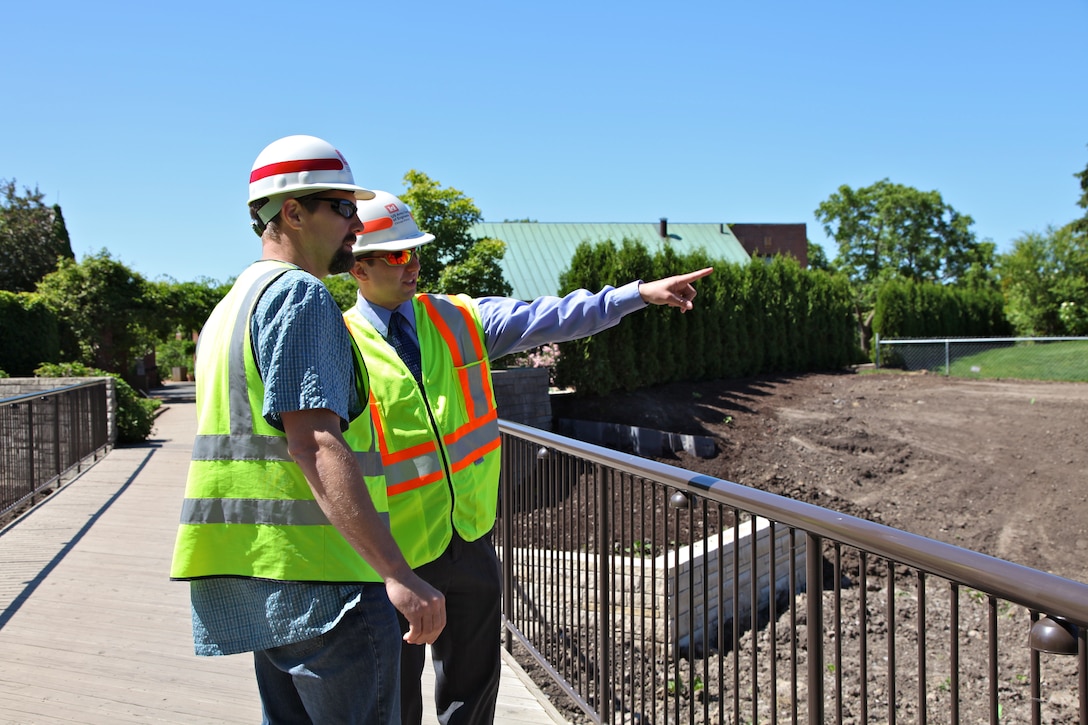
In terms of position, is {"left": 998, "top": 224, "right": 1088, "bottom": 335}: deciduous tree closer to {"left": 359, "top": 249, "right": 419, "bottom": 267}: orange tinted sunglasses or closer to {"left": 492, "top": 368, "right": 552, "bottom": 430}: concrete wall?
{"left": 492, "top": 368, "right": 552, "bottom": 430}: concrete wall

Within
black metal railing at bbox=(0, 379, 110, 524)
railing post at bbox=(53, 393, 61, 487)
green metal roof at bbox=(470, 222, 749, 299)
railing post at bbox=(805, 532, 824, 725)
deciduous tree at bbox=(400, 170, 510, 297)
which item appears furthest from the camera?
green metal roof at bbox=(470, 222, 749, 299)

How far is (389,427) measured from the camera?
2.55 meters

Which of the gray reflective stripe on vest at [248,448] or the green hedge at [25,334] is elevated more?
the green hedge at [25,334]

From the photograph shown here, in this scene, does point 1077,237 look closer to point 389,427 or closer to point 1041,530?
point 1041,530

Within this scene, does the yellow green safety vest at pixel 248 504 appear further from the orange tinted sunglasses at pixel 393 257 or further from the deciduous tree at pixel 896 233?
the deciduous tree at pixel 896 233

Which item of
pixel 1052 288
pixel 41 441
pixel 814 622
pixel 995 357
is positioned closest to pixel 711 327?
pixel 995 357

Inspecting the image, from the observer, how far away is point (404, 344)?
277 centimetres

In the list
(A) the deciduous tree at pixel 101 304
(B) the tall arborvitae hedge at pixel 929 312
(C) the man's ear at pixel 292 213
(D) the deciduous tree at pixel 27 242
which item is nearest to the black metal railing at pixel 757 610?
(C) the man's ear at pixel 292 213

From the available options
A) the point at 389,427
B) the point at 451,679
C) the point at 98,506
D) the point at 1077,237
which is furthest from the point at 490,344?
the point at 1077,237

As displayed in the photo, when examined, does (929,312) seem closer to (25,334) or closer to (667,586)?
(25,334)

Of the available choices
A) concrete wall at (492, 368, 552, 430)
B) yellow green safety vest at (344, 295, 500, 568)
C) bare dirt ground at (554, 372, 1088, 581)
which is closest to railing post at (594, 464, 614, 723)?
yellow green safety vest at (344, 295, 500, 568)

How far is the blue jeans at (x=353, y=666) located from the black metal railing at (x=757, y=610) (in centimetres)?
90

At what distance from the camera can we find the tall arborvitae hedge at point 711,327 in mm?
15586

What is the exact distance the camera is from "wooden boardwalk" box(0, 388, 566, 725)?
12.5ft
